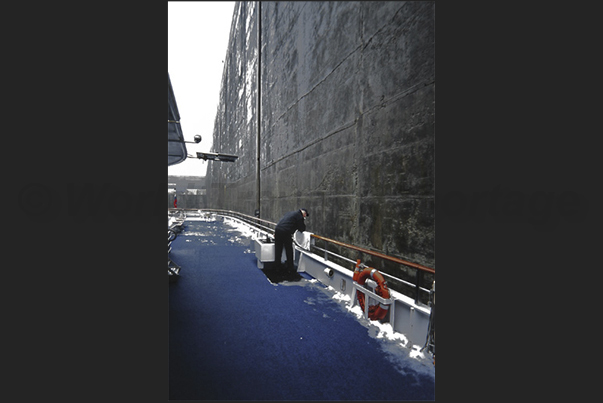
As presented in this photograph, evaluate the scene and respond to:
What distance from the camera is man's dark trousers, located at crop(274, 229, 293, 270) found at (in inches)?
265

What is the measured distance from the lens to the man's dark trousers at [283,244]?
6.73m

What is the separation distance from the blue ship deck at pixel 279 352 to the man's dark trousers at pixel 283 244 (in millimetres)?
1169

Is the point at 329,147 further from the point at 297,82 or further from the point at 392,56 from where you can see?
the point at 297,82

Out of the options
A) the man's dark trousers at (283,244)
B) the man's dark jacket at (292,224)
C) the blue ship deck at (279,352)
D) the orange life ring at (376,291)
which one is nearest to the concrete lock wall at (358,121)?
the orange life ring at (376,291)

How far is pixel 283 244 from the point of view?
6.87 m

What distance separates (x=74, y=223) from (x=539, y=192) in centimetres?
235

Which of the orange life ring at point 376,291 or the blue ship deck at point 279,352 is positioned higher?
the orange life ring at point 376,291

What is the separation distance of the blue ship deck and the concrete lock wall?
4.81 ft

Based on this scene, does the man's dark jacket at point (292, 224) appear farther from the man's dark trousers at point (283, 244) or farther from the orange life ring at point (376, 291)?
the orange life ring at point (376, 291)

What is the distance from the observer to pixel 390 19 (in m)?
4.54

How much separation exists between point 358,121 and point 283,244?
11.5 feet

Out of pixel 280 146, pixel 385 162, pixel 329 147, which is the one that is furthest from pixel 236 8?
pixel 385 162

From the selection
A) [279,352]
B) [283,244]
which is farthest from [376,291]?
[283,244]

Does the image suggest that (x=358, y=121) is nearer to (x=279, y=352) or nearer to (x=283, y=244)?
(x=283, y=244)
